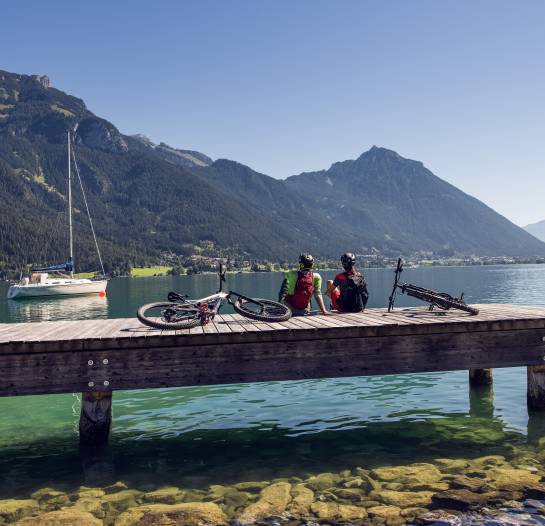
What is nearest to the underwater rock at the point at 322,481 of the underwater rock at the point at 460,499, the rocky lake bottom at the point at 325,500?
the rocky lake bottom at the point at 325,500

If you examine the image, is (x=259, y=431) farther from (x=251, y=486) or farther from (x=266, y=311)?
(x=251, y=486)

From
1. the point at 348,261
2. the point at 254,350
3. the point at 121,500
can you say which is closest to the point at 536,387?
the point at 348,261

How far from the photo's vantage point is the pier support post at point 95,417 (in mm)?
12180

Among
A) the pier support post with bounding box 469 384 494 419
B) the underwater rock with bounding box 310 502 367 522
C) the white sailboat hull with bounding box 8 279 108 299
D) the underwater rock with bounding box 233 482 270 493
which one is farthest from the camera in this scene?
the white sailboat hull with bounding box 8 279 108 299

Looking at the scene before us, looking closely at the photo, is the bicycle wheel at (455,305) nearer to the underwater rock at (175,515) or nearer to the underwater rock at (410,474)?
the underwater rock at (410,474)

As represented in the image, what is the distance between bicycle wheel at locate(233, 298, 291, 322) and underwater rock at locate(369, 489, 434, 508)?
16.1ft

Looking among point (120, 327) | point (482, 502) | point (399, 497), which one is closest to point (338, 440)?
point (399, 497)

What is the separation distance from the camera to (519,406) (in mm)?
16172

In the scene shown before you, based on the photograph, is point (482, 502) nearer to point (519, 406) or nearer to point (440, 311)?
point (440, 311)

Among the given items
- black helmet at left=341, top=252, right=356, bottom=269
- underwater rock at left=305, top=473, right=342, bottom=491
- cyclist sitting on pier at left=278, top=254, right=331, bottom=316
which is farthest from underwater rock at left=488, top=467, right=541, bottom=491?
black helmet at left=341, top=252, right=356, bottom=269

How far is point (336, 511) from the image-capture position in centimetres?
934

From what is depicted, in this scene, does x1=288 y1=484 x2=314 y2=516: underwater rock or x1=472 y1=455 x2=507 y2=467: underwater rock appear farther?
x1=472 y1=455 x2=507 y2=467: underwater rock

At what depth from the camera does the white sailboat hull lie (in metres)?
89.8

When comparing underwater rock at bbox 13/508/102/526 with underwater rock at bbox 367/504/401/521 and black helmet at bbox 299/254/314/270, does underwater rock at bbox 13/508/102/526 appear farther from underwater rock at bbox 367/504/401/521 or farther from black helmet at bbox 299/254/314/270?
black helmet at bbox 299/254/314/270
